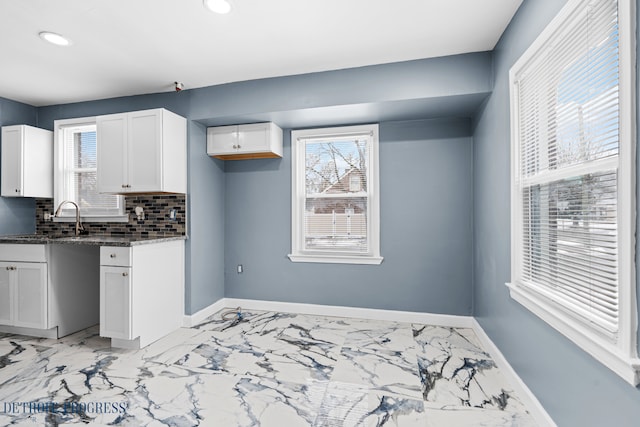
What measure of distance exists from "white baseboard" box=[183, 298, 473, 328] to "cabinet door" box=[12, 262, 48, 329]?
123 cm

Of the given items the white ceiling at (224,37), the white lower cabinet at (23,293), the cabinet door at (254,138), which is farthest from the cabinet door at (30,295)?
the cabinet door at (254,138)

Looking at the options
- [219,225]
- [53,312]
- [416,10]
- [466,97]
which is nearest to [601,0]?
[416,10]

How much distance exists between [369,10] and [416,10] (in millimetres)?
305

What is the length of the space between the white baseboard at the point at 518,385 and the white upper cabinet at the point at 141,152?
312 cm

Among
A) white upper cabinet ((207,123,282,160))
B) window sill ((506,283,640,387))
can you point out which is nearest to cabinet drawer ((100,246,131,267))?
white upper cabinet ((207,123,282,160))

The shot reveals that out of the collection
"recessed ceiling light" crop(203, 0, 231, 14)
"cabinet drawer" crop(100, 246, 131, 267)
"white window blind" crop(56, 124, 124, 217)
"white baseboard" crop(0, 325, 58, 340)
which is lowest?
"white baseboard" crop(0, 325, 58, 340)

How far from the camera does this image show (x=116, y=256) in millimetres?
2664

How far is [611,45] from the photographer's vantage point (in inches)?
46.2

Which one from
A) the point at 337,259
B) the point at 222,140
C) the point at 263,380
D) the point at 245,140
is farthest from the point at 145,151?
the point at 263,380

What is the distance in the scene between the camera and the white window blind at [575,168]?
120 centimetres

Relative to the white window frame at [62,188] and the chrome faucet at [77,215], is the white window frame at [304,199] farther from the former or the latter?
the chrome faucet at [77,215]

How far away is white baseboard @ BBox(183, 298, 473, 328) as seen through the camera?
324cm

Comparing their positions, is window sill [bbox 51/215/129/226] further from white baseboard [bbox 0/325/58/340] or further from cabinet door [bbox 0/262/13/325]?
white baseboard [bbox 0/325/58/340]

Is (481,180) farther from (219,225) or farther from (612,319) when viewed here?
(219,225)
